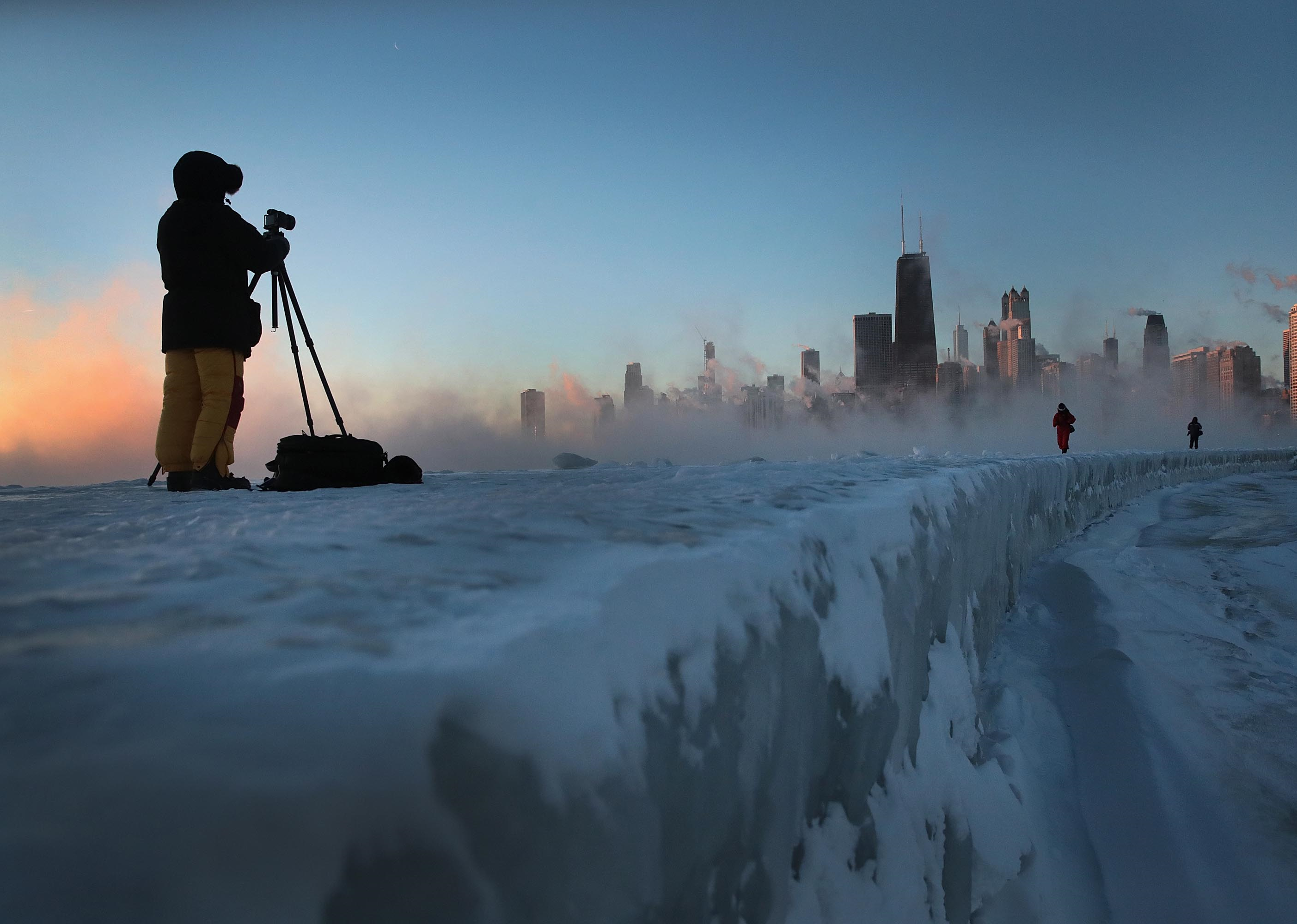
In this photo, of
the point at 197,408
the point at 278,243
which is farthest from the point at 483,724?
the point at 278,243

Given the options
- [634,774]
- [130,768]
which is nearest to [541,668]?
[634,774]

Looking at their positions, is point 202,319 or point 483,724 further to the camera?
point 202,319

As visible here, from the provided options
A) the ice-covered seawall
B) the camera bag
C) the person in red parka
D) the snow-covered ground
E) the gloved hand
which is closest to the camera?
the ice-covered seawall

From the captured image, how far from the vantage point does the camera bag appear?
2.81 metres

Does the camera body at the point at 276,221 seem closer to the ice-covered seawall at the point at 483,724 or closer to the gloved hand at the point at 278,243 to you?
the gloved hand at the point at 278,243

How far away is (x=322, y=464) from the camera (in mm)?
2867

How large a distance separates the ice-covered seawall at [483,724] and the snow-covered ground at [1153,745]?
17 centimetres

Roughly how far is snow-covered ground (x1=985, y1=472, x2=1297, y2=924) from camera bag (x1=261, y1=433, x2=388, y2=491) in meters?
2.52

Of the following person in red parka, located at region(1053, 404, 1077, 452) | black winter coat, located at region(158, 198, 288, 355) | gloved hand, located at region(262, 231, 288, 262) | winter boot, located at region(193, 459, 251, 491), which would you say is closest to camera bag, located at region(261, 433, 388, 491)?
winter boot, located at region(193, 459, 251, 491)

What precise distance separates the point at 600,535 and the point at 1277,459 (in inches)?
1385

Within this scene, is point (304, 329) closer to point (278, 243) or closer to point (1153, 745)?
point (278, 243)

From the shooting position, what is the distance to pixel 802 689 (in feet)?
2.39

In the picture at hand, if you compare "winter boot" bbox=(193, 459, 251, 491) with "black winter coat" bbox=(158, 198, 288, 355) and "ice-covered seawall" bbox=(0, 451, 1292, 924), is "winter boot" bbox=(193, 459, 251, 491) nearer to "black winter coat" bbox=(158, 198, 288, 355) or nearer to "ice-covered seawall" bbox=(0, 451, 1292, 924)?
"black winter coat" bbox=(158, 198, 288, 355)

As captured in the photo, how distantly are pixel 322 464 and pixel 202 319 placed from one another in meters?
1.17
